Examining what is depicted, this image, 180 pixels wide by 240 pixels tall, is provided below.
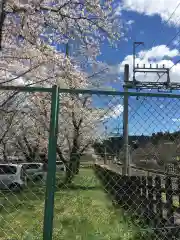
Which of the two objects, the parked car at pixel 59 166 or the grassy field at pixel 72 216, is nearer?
the parked car at pixel 59 166

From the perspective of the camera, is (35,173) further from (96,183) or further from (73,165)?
(96,183)

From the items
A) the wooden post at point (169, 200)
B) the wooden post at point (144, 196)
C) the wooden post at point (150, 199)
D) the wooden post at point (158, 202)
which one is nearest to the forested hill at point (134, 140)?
the wooden post at point (169, 200)

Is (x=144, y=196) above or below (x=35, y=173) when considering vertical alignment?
below

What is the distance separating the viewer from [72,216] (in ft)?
20.3

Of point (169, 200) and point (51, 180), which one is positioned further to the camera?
point (169, 200)

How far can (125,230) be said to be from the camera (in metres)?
5.02

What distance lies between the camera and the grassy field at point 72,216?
402cm

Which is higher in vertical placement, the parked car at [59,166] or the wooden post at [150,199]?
the parked car at [59,166]

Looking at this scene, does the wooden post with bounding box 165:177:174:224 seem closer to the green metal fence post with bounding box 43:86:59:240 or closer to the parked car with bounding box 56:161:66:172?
the parked car with bounding box 56:161:66:172

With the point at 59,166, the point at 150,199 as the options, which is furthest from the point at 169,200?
the point at 59,166

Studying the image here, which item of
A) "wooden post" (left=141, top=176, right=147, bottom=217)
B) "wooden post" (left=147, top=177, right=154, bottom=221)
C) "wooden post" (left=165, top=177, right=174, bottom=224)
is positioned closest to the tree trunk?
"wooden post" (left=165, top=177, right=174, bottom=224)

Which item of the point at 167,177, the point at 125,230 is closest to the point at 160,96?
the point at 167,177

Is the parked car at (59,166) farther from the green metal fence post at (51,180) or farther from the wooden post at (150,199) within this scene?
the wooden post at (150,199)

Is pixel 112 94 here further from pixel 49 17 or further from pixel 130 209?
pixel 49 17
